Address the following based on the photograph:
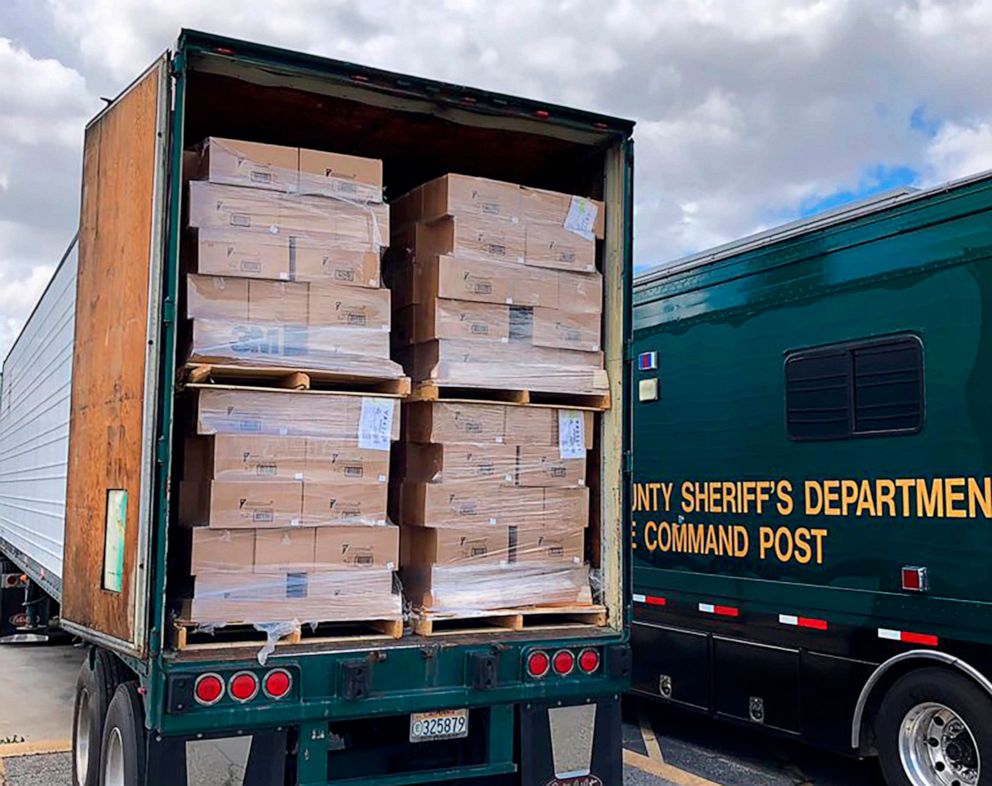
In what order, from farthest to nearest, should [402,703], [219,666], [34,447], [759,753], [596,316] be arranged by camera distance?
1. [34,447]
2. [759,753]
3. [596,316]
4. [402,703]
5. [219,666]

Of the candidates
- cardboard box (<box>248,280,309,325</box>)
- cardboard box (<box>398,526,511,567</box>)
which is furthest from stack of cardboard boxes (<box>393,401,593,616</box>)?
cardboard box (<box>248,280,309,325</box>)

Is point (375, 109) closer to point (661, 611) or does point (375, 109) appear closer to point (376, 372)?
point (376, 372)

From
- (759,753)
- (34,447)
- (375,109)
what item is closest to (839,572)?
(759,753)

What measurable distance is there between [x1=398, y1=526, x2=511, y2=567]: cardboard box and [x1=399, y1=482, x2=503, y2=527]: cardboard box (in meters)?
0.04

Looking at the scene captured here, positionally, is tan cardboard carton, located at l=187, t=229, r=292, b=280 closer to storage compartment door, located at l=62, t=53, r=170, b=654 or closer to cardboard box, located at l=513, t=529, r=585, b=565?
storage compartment door, located at l=62, t=53, r=170, b=654

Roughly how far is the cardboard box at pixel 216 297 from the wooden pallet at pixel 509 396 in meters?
0.86

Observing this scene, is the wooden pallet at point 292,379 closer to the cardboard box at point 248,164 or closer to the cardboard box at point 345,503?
the cardboard box at point 345,503

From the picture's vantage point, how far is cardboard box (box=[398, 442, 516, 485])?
16.2 feet

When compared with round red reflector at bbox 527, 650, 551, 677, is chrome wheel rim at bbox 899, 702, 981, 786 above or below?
below

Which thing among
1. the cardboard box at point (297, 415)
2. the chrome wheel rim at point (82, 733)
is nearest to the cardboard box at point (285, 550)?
the cardboard box at point (297, 415)

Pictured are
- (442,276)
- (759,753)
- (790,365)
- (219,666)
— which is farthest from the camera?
(759,753)

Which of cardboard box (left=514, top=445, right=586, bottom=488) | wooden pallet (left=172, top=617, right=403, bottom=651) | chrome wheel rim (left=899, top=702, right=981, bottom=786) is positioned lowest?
chrome wheel rim (left=899, top=702, right=981, bottom=786)

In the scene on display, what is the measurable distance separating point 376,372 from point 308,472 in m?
0.53

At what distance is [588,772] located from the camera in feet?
16.4
